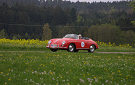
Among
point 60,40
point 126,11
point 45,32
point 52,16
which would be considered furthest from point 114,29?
point 60,40

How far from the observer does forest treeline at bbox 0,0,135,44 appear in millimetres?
75250

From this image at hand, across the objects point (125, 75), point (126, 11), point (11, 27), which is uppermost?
point (126, 11)

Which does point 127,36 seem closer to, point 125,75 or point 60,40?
point 60,40

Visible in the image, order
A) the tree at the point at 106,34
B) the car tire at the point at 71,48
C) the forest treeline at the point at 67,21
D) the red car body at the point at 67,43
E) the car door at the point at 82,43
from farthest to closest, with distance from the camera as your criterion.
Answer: the forest treeline at the point at 67,21, the tree at the point at 106,34, the car door at the point at 82,43, the car tire at the point at 71,48, the red car body at the point at 67,43

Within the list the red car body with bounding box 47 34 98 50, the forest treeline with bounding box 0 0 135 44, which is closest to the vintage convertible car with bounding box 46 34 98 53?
the red car body with bounding box 47 34 98 50

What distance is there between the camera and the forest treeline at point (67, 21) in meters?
75.2

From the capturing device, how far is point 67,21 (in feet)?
340

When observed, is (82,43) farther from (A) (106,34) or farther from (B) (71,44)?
(A) (106,34)

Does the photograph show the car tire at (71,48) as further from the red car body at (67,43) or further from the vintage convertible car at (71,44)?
the red car body at (67,43)

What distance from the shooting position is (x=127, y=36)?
77875 millimetres

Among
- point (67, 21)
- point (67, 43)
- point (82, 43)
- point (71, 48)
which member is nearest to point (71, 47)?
point (71, 48)

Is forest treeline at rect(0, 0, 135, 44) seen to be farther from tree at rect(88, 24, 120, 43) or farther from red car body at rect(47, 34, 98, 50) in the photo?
red car body at rect(47, 34, 98, 50)

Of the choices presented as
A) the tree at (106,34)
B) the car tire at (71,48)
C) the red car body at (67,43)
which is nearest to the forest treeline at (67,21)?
the tree at (106,34)

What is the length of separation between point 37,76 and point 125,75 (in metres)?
3.52
